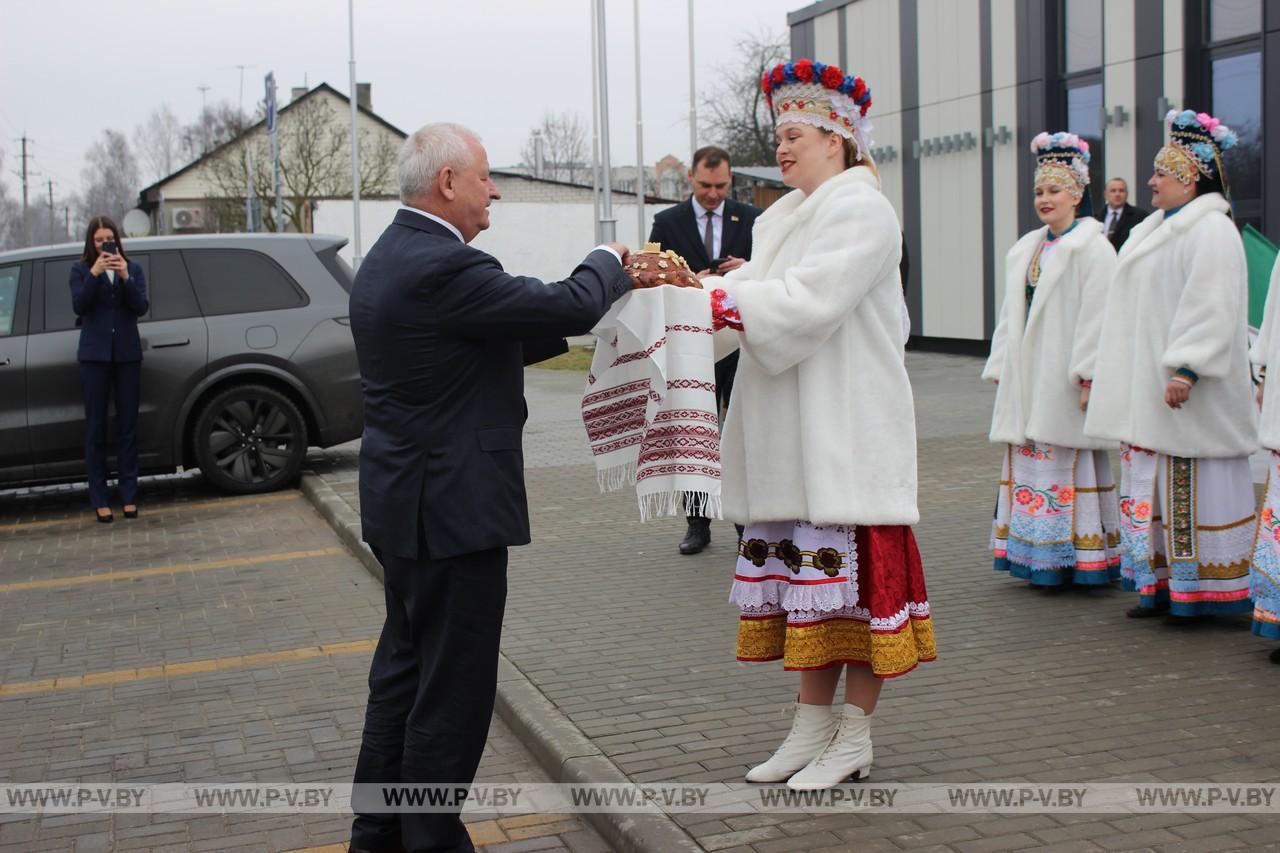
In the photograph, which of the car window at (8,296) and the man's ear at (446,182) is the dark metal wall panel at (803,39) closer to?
the car window at (8,296)

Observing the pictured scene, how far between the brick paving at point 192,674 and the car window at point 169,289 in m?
1.81

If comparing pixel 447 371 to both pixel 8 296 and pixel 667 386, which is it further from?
pixel 8 296

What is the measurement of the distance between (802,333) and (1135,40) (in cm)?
1443

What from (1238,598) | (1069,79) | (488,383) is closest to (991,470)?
(1238,598)

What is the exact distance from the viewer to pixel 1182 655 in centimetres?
573

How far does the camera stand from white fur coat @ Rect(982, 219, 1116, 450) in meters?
6.72

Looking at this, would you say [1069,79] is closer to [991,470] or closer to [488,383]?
[991,470]

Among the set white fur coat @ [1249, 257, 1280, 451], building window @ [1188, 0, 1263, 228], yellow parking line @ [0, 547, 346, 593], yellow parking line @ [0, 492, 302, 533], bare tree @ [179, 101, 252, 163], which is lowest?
yellow parking line @ [0, 547, 346, 593]

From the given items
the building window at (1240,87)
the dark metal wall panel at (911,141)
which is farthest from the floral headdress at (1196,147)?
the dark metal wall panel at (911,141)

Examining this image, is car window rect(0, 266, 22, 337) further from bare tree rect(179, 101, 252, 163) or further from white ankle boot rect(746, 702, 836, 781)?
bare tree rect(179, 101, 252, 163)

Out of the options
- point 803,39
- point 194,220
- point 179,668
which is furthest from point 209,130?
point 179,668

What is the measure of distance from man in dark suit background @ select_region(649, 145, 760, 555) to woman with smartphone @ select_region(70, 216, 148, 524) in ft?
14.1

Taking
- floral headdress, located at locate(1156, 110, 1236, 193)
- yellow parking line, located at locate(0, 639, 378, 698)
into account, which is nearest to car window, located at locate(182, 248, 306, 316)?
yellow parking line, located at locate(0, 639, 378, 698)

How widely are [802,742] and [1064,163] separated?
3592 mm
